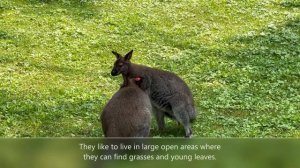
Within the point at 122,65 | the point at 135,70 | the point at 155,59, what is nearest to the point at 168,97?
the point at 135,70

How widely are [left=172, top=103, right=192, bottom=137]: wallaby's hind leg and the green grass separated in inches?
18.3

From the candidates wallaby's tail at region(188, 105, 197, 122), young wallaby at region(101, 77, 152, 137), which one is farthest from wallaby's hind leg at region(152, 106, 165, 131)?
young wallaby at region(101, 77, 152, 137)

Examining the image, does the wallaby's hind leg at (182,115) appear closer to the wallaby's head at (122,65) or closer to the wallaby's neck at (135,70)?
the wallaby's neck at (135,70)

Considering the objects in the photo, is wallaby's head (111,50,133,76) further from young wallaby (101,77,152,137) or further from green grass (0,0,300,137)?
young wallaby (101,77,152,137)

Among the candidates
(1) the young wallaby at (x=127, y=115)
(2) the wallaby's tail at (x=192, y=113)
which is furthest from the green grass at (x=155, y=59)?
(1) the young wallaby at (x=127, y=115)

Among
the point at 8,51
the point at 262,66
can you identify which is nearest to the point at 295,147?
the point at 262,66

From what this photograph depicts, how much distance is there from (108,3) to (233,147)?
20.8 m

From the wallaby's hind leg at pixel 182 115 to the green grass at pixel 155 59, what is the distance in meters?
0.46

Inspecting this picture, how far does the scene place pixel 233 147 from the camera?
5293 millimetres

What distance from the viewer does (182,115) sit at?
1207 centimetres

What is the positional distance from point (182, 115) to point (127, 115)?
274 cm

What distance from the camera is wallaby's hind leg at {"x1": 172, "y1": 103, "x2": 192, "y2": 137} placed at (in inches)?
475

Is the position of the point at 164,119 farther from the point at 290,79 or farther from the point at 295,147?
the point at 295,147

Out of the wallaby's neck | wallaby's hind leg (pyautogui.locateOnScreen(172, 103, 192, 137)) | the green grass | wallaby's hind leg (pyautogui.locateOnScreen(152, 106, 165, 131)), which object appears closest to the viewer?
wallaby's hind leg (pyautogui.locateOnScreen(172, 103, 192, 137))
